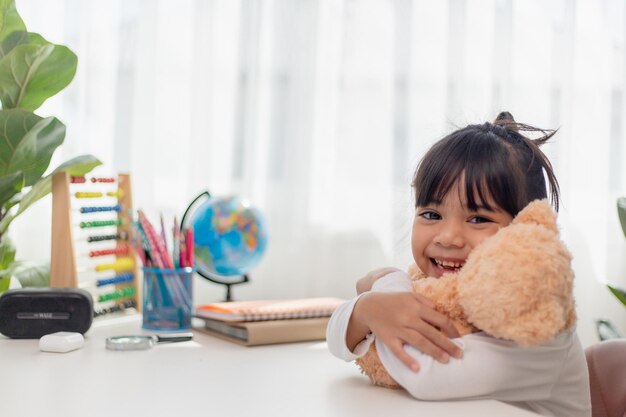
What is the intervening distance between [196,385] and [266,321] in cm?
40

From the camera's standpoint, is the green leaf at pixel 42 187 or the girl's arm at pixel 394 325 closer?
the girl's arm at pixel 394 325

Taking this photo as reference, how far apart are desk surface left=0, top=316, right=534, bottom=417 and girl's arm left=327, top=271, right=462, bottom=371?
0.16ft

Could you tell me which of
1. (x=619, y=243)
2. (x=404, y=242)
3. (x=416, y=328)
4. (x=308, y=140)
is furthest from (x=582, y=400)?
(x=619, y=243)

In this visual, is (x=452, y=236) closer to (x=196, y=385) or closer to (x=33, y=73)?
(x=196, y=385)

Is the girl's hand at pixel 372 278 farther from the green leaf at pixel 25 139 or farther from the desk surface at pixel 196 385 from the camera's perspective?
the green leaf at pixel 25 139

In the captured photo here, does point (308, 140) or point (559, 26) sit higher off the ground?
point (559, 26)

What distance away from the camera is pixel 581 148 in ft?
7.26

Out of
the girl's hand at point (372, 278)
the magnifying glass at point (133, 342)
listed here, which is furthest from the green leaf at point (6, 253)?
the girl's hand at point (372, 278)

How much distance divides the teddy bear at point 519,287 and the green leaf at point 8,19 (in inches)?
41.3

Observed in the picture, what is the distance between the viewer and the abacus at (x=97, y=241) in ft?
4.51

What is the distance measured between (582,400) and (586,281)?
4.40 feet

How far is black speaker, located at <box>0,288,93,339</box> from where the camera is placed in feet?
4.00

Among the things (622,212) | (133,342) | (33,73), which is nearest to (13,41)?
(33,73)

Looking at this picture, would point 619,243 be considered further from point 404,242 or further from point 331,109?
point 331,109
